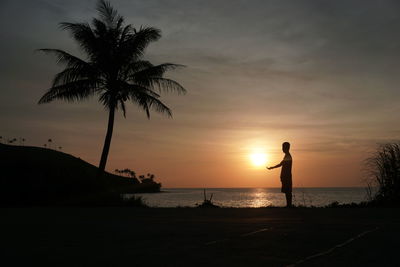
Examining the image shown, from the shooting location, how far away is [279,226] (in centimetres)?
781

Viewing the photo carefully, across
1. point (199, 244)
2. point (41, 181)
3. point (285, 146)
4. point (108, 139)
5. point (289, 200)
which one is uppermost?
point (108, 139)

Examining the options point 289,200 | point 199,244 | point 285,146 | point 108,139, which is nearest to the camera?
point 199,244

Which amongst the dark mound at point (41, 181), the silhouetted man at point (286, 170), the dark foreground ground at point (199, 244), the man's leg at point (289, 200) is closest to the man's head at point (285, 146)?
the silhouetted man at point (286, 170)

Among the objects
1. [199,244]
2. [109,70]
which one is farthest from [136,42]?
[199,244]

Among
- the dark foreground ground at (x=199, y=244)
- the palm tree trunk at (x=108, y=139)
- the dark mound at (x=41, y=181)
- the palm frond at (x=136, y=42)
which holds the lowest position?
the dark foreground ground at (x=199, y=244)

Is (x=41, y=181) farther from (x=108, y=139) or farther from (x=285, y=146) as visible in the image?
(x=285, y=146)

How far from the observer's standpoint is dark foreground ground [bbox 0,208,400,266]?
15.4 feet

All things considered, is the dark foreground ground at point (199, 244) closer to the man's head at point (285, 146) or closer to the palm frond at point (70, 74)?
the man's head at point (285, 146)

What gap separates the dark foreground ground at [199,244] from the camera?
4680 mm

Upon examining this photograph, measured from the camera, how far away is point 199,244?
18.9 ft

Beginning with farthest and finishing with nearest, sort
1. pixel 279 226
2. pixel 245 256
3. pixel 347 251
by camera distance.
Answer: pixel 279 226 < pixel 347 251 < pixel 245 256

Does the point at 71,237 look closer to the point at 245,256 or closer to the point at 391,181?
the point at 245,256

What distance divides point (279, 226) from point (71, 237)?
3.34 metres

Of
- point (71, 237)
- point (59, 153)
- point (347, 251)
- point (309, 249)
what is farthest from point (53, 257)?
point (59, 153)
